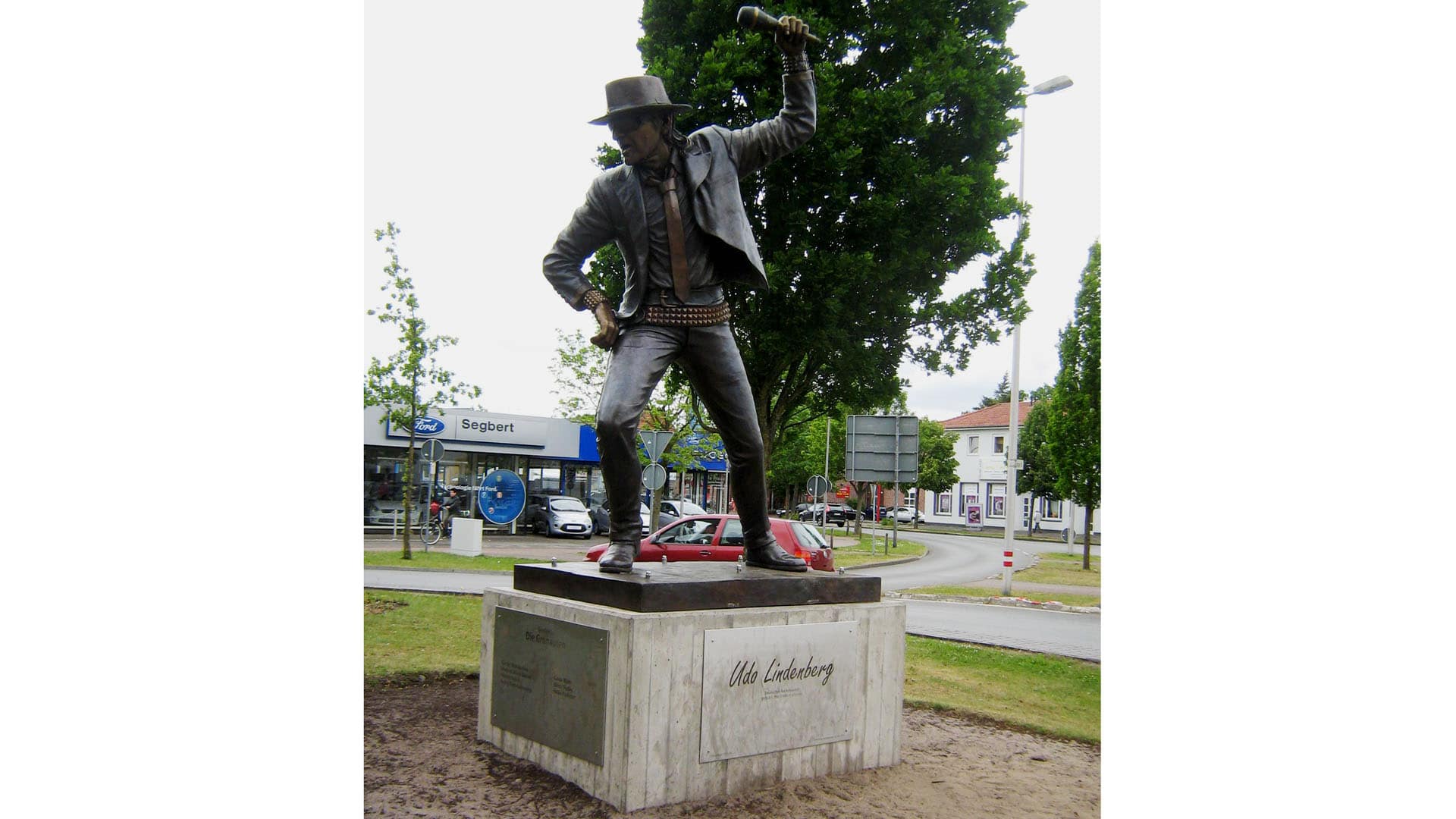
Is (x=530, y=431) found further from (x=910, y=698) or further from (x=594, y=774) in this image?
(x=594, y=774)

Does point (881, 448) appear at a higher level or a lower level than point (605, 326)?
lower

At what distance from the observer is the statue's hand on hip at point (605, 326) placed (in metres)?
4.37

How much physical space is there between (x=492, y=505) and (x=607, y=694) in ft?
58.4

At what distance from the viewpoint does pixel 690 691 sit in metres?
3.87

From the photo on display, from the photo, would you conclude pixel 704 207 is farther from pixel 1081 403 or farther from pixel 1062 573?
pixel 1062 573

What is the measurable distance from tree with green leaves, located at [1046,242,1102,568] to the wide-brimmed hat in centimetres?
1410

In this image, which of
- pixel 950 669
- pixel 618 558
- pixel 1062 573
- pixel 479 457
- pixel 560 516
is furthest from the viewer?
pixel 479 457

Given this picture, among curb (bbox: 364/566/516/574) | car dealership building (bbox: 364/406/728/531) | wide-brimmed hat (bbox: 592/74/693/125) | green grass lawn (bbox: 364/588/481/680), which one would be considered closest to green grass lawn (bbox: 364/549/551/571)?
curb (bbox: 364/566/516/574)

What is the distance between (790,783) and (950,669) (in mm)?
3702

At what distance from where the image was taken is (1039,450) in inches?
1458

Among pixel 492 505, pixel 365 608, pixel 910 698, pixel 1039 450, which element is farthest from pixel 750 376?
pixel 1039 450

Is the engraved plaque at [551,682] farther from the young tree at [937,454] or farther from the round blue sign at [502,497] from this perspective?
the young tree at [937,454]

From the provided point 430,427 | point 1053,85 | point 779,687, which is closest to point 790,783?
point 779,687

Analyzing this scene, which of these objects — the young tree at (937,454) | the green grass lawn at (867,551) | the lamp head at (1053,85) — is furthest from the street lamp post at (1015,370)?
the young tree at (937,454)
